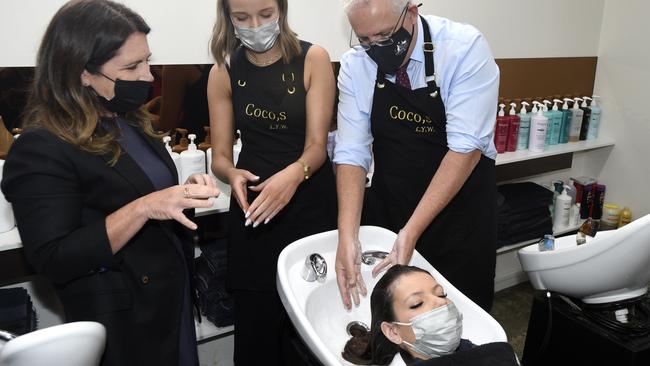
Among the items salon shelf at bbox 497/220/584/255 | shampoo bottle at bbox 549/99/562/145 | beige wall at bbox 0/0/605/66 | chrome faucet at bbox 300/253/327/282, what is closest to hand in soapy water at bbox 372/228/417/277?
chrome faucet at bbox 300/253/327/282

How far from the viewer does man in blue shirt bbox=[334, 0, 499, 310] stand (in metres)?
1.52

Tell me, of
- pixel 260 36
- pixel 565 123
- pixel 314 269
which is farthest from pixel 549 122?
pixel 314 269

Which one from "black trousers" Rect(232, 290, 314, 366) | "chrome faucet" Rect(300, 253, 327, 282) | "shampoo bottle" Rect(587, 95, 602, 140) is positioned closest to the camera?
"chrome faucet" Rect(300, 253, 327, 282)

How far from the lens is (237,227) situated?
1.91 metres

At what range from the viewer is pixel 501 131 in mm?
2939

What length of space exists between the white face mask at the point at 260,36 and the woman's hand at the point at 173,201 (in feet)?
2.19

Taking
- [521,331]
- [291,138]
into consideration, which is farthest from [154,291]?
[521,331]

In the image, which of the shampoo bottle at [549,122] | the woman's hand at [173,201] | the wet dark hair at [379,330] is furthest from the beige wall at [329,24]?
the wet dark hair at [379,330]

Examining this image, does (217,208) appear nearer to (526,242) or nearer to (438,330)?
(438,330)

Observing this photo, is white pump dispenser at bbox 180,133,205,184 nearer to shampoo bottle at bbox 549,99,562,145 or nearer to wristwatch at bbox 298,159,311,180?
wristwatch at bbox 298,159,311,180

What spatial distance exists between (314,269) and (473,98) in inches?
26.3

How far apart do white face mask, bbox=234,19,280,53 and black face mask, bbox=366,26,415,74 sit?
13.4 inches

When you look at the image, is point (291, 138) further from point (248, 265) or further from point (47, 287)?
point (47, 287)

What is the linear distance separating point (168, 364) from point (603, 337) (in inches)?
60.2
